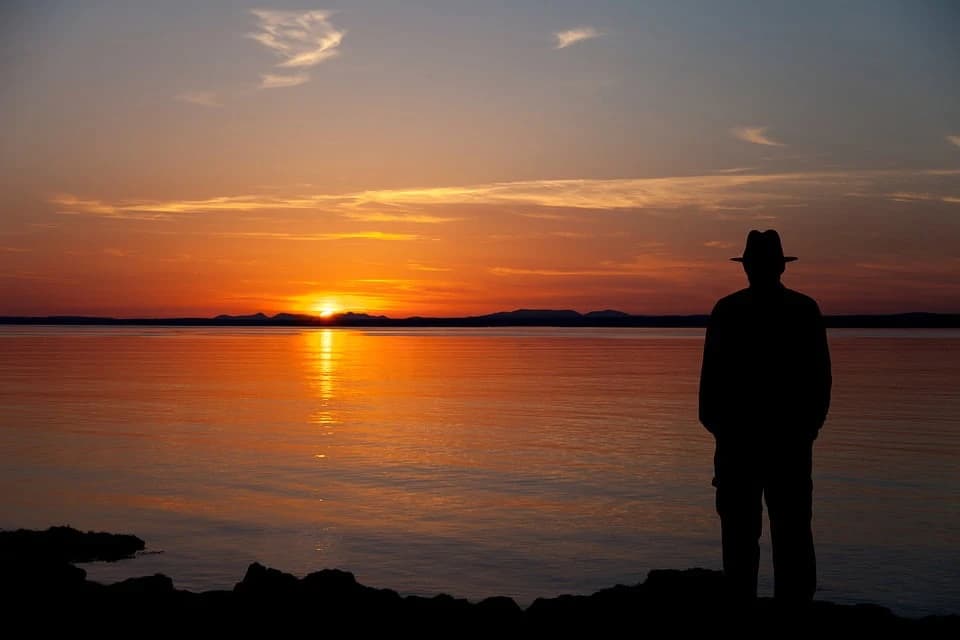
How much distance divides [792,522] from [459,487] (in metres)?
12.3

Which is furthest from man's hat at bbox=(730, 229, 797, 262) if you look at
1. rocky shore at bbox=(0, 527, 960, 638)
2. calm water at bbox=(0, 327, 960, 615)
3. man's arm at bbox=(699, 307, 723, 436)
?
calm water at bbox=(0, 327, 960, 615)

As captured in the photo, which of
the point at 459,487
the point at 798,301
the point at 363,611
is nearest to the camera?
the point at 798,301

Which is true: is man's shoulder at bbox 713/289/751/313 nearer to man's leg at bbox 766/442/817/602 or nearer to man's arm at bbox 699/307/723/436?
man's arm at bbox 699/307/723/436

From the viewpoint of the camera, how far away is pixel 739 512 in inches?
292

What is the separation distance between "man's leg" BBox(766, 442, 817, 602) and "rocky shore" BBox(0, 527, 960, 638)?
3.48ft

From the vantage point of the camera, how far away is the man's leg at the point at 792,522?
23.8 ft

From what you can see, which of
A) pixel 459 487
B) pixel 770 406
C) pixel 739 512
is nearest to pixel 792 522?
pixel 739 512

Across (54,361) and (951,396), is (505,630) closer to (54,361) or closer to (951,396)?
(951,396)

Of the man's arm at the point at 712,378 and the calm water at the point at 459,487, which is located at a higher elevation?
the man's arm at the point at 712,378

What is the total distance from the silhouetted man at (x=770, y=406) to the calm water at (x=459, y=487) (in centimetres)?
538

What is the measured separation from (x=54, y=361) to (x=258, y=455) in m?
48.6

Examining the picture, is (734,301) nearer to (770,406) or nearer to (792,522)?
(770,406)

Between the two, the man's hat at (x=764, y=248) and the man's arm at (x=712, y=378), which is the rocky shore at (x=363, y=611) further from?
the man's hat at (x=764, y=248)

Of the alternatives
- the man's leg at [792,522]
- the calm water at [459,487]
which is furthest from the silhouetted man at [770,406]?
the calm water at [459,487]
